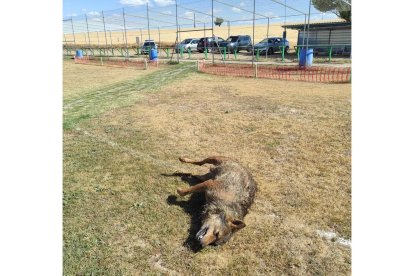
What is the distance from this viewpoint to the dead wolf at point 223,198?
3.34 metres

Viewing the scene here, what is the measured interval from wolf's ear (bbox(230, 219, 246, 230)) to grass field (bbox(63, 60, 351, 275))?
128 mm

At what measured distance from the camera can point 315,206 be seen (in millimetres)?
4086

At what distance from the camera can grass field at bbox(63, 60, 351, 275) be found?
317cm

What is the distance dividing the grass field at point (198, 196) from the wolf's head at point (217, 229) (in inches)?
3.8

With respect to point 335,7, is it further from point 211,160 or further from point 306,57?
point 211,160

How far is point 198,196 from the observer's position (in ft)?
14.1

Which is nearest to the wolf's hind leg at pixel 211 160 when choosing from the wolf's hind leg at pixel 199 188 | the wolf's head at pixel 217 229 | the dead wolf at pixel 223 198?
the dead wolf at pixel 223 198

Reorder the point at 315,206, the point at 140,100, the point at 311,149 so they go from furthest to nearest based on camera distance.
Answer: the point at 140,100 < the point at 311,149 < the point at 315,206

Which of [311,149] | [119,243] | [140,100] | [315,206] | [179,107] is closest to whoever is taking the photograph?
[119,243]

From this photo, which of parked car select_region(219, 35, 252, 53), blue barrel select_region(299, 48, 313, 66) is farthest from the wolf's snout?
parked car select_region(219, 35, 252, 53)

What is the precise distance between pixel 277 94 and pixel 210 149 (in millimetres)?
5435

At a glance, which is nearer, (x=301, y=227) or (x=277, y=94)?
(x=301, y=227)

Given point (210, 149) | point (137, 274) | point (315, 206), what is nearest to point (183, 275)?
point (137, 274)

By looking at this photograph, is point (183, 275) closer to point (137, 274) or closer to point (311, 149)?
point (137, 274)
